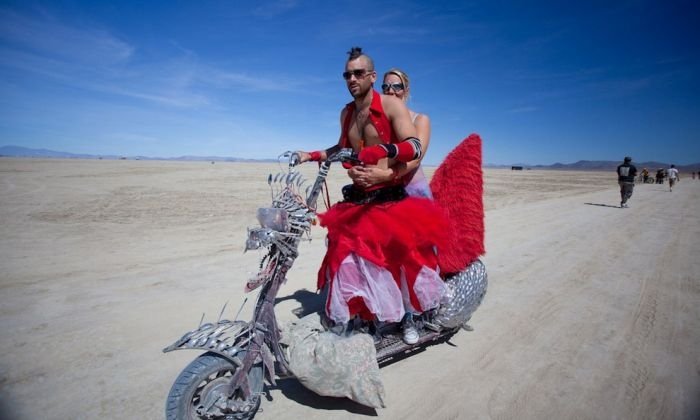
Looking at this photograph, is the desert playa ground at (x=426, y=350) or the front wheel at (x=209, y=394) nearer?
the front wheel at (x=209, y=394)

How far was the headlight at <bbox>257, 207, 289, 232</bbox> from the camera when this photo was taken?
78.3 inches

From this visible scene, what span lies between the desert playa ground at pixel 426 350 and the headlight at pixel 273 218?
4.45 ft

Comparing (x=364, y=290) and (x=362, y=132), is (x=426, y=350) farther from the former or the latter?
(x=362, y=132)

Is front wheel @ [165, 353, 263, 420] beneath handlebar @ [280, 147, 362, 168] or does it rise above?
beneath

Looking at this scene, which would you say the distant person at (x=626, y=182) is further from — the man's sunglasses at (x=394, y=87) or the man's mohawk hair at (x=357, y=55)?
the man's mohawk hair at (x=357, y=55)

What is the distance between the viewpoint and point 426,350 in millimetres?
3098

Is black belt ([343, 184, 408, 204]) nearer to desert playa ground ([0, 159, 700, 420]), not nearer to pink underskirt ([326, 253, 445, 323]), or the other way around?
pink underskirt ([326, 253, 445, 323])

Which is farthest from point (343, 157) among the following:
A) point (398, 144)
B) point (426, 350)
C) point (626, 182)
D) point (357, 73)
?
point (626, 182)

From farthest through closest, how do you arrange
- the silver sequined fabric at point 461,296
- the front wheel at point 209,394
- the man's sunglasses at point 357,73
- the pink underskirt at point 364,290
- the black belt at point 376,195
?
the silver sequined fabric at point 461,296 → the black belt at point 376,195 → the pink underskirt at point 364,290 → the man's sunglasses at point 357,73 → the front wheel at point 209,394

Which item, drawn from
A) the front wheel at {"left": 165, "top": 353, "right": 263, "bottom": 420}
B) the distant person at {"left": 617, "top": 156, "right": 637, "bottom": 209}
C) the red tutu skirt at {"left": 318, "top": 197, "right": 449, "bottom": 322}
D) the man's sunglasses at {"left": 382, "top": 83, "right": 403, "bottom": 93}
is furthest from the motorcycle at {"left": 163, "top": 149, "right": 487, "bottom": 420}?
the distant person at {"left": 617, "top": 156, "right": 637, "bottom": 209}

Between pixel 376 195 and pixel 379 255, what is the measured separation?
474 mm

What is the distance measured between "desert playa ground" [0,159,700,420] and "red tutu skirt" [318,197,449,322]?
0.68 m

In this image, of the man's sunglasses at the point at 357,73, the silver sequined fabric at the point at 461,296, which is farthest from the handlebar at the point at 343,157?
the silver sequined fabric at the point at 461,296

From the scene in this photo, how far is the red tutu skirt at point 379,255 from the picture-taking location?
245 cm
